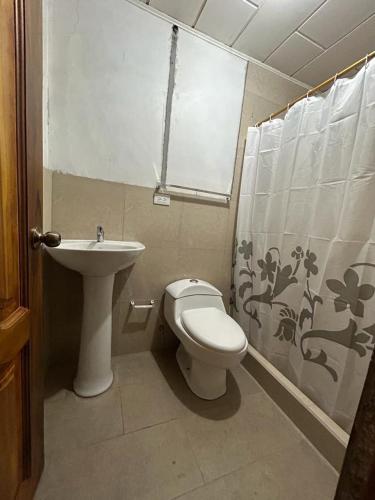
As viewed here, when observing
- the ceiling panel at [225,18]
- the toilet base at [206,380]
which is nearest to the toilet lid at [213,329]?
the toilet base at [206,380]

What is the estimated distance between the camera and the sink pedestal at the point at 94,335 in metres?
1.04

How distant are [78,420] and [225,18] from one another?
2245mm

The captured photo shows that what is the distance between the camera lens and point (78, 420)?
3.12ft

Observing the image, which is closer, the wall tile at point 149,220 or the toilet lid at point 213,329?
the toilet lid at point 213,329

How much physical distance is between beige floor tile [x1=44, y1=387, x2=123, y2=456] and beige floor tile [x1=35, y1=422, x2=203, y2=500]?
0.04 m

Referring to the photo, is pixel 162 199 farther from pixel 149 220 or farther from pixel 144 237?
pixel 144 237

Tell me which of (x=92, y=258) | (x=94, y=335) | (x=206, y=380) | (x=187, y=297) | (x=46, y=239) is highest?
(x=46, y=239)

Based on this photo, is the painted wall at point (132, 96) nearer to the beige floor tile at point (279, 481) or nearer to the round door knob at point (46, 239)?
the round door knob at point (46, 239)

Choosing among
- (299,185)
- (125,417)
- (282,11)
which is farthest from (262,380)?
(282,11)

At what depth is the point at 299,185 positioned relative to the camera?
113 cm

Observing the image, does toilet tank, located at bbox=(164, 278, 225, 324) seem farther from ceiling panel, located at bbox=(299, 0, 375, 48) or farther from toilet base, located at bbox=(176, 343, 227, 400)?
ceiling panel, located at bbox=(299, 0, 375, 48)

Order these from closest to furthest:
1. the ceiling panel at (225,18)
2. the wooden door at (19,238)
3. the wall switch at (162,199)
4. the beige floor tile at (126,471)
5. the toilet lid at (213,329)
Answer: the wooden door at (19,238), the beige floor tile at (126,471), the toilet lid at (213,329), the ceiling panel at (225,18), the wall switch at (162,199)

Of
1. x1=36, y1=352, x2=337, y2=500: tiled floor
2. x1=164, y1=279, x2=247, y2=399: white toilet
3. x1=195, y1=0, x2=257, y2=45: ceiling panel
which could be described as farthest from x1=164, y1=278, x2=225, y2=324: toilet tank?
x1=195, y1=0, x2=257, y2=45: ceiling panel

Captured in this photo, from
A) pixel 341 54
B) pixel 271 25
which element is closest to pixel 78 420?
pixel 271 25
